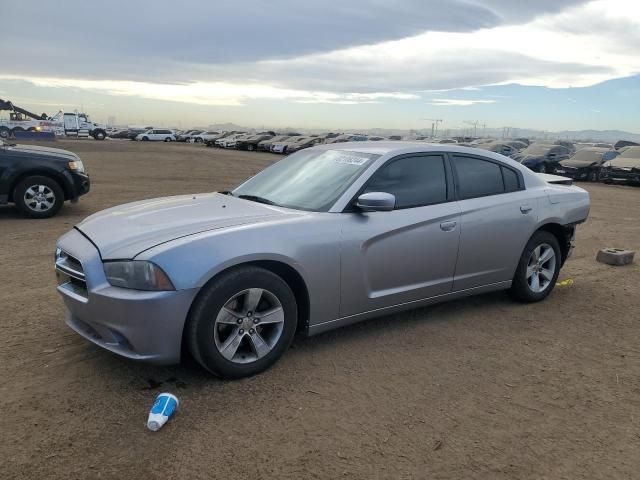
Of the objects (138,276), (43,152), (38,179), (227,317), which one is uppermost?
(43,152)

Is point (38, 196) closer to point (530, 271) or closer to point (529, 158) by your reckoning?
point (530, 271)

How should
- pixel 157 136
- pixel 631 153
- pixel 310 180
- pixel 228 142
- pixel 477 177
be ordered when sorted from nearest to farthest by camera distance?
pixel 310 180 < pixel 477 177 < pixel 631 153 < pixel 228 142 < pixel 157 136

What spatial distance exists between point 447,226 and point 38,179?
7407 millimetres

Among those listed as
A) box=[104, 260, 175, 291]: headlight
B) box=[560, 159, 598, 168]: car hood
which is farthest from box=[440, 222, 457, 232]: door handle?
box=[560, 159, 598, 168]: car hood

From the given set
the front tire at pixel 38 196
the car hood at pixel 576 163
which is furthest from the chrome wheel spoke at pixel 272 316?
the car hood at pixel 576 163

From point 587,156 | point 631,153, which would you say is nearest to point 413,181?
point 631,153

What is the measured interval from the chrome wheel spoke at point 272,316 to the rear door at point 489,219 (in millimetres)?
1734

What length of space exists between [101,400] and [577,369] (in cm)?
Result: 325

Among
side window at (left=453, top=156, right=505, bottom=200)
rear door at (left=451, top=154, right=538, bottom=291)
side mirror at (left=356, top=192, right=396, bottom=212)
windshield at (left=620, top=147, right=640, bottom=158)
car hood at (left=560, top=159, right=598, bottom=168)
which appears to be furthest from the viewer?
car hood at (left=560, top=159, right=598, bottom=168)

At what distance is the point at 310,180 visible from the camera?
4320mm

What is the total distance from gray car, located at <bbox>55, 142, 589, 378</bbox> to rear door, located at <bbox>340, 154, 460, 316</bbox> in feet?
0.04

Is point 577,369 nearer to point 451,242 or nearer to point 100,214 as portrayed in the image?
point 451,242

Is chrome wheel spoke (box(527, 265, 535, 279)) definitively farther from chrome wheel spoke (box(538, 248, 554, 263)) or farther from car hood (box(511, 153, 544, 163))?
car hood (box(511, 153, 544, 163))

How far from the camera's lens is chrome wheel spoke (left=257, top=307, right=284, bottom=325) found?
347 centimetres
